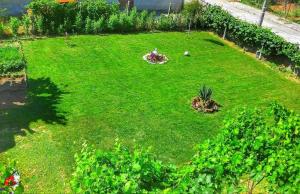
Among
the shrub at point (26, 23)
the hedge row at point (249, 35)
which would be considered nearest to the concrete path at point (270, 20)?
the hedge row at point (249, 35)

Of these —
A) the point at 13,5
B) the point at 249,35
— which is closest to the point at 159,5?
the point at 249,35

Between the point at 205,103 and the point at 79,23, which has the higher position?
the point at 79,23

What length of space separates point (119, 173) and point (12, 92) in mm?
13459

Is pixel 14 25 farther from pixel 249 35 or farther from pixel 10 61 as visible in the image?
pixel 249 35

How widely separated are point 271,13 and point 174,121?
1019 inches

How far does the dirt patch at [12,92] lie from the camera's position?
62.6 feet

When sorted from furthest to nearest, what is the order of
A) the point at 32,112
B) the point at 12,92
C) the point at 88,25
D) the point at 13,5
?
1. the point at 13,5
2. the point at 88,25
3. the point at 12,92
4. the point at 32,112

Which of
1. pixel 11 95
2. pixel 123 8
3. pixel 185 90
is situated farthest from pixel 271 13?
pixel 11 95

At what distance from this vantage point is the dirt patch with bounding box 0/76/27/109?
1909 centimetres

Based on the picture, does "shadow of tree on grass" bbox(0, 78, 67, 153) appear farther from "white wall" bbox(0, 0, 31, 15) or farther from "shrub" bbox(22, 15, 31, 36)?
"white wall" bbox(0, 0, 31, 15)

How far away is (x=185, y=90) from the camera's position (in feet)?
71.6

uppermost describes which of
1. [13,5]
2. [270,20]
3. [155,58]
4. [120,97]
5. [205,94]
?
[13,5]

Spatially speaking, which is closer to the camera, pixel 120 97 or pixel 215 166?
pixel 215 166

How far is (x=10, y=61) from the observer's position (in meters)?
21.8
